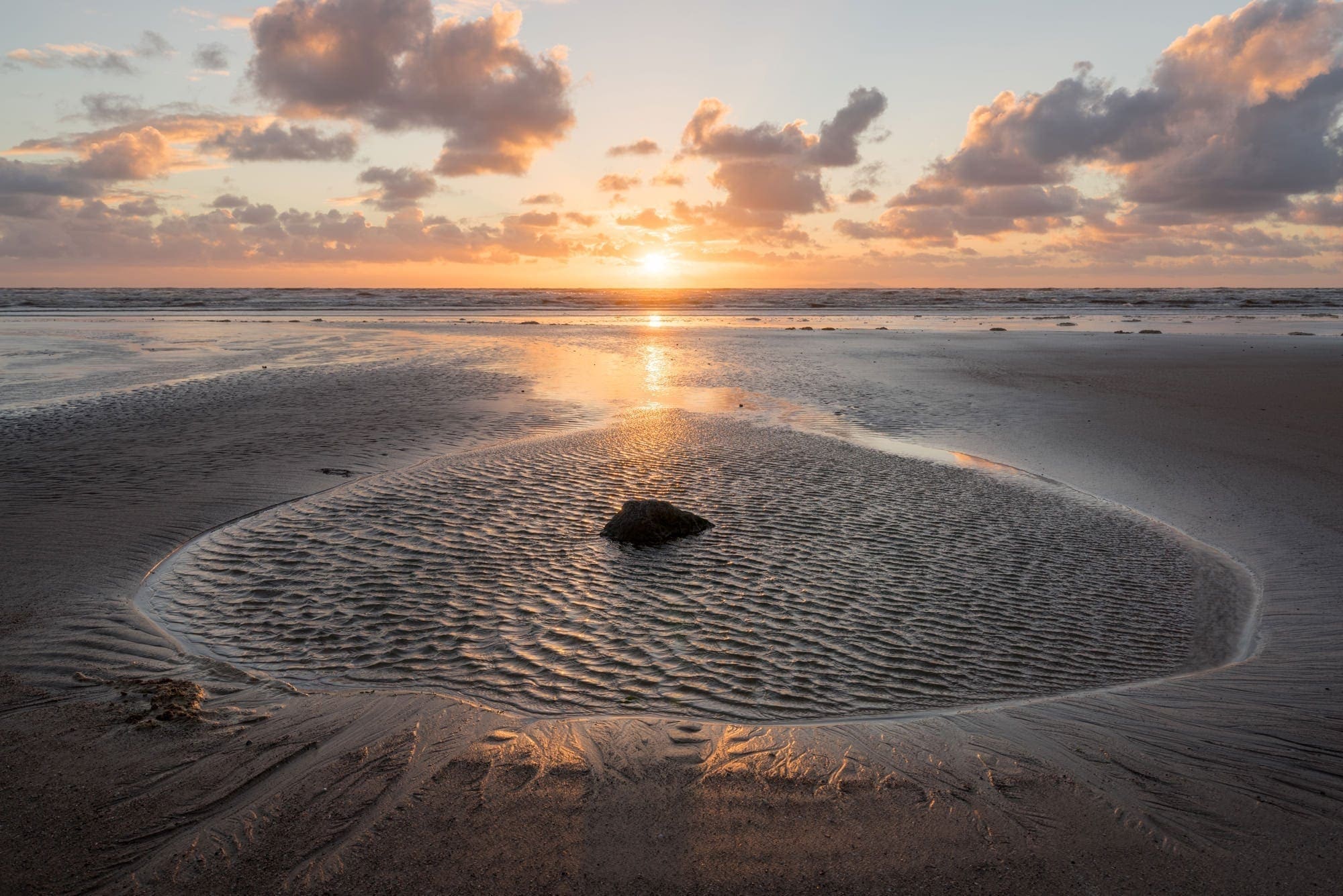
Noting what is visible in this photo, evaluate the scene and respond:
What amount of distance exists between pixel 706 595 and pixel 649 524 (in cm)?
164

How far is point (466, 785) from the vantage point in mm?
4566

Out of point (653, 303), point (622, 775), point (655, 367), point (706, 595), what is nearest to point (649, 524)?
point (706, 595)

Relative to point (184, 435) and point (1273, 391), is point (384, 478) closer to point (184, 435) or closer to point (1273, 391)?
point (184, 435)

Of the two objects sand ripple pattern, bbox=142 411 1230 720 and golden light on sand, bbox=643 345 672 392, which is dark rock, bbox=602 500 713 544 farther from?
golden light on sand, bbox=643 345 672 392

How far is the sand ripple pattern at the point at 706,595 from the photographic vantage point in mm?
5965

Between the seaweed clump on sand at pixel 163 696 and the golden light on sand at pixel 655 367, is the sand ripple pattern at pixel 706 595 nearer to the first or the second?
the seaweed clump on sand at pixel 163 696

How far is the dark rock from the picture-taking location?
29.1 ft

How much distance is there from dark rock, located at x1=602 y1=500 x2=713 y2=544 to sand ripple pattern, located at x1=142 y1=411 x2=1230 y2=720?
0.68 feet

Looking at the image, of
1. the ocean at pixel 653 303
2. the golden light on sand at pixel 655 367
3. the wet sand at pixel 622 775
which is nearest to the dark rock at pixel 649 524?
the wet sand at pixel 622 775

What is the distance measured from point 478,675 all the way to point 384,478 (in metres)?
6.80

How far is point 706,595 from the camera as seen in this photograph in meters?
7.51

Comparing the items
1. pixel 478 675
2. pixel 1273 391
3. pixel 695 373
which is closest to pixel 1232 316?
pixel 1273 391

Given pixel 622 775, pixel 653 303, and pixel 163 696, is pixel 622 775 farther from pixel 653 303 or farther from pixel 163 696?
pixel 653 303

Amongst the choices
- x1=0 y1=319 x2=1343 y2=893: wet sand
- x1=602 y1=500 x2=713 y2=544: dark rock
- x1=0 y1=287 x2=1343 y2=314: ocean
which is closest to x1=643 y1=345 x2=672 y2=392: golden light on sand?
x1=602 y1=500 x2=713 y2=544: dark rock
